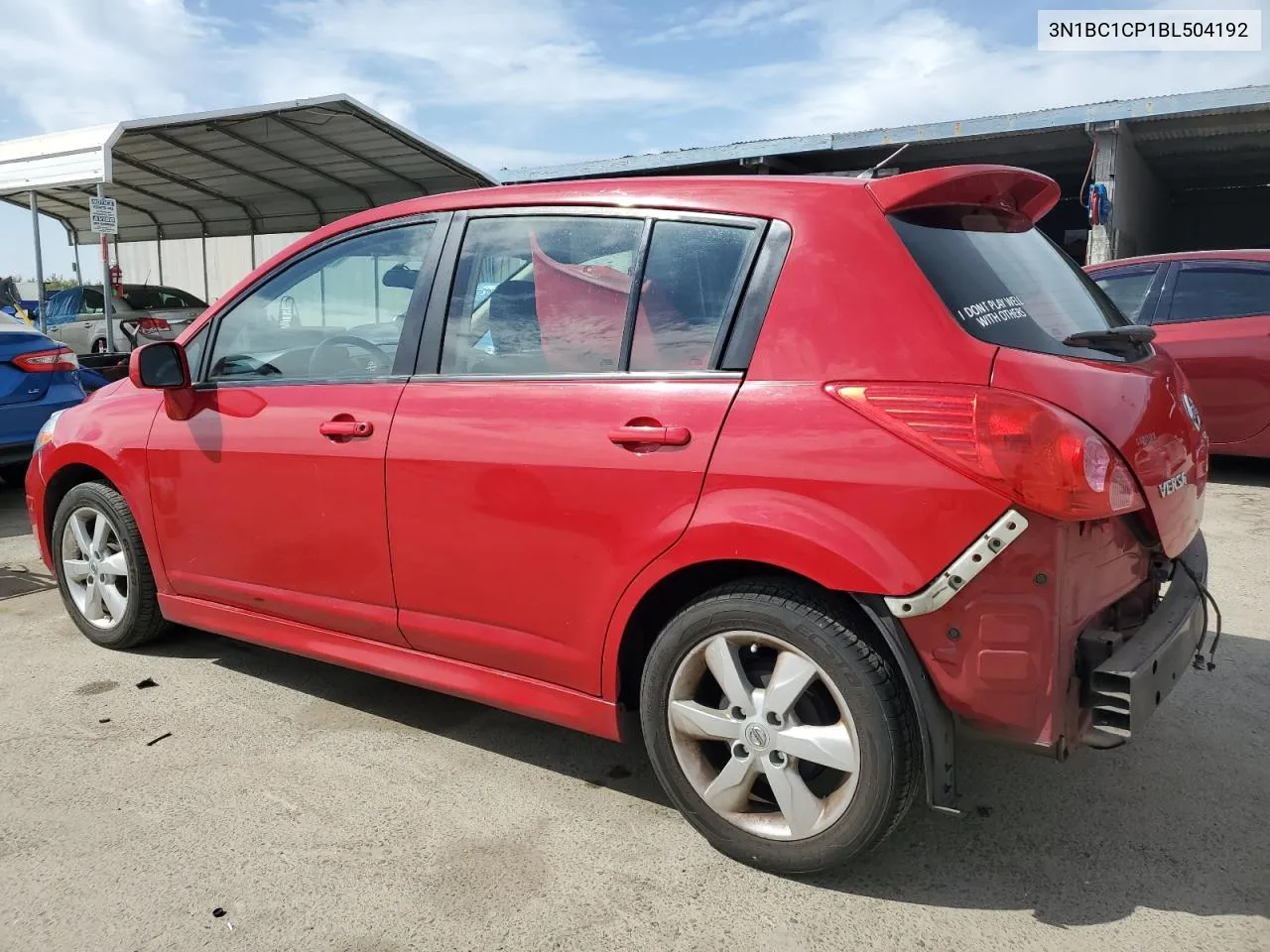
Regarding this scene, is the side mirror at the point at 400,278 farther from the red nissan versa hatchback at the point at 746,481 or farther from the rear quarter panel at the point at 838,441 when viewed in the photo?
the rear quarter panel at the point at 838,441

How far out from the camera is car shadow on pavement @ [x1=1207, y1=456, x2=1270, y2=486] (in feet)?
23.2

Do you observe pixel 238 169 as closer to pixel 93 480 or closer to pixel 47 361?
pixel 47 361

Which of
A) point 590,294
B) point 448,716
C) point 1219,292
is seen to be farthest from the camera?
point 1219,292

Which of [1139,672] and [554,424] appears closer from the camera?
[1139,672]

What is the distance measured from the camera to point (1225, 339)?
668 cm

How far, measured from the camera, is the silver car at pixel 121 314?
16.4 m

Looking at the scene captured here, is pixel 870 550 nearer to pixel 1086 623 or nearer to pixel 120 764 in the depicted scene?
pixel 1086 623

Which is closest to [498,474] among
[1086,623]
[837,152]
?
[1086,623]

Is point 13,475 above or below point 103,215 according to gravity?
below

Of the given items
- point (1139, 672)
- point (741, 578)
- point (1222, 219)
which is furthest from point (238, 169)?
point (1222, 219)

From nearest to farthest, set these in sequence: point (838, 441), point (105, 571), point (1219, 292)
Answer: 1. point (838, 441)
2. point (105, 571)
3. point (1219, 292)

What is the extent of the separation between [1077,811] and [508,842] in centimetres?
155

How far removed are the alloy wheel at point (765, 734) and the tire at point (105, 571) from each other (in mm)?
2455

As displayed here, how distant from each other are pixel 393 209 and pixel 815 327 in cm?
156
